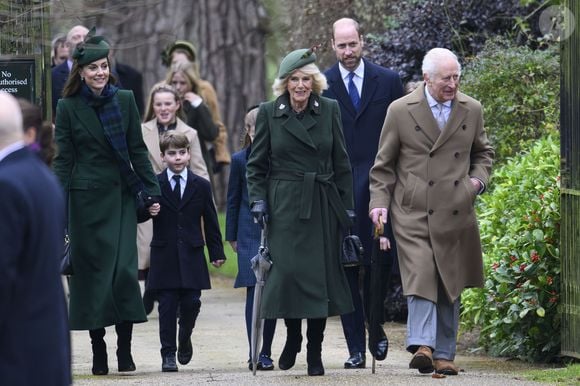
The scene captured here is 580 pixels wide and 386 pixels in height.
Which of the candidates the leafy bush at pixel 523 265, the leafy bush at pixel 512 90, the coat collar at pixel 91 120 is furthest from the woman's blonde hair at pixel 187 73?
the coat collar at pixel 91 120

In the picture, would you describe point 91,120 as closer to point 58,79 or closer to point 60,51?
point 58,79

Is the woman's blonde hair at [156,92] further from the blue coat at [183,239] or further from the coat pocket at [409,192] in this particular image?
the coat pocket at [409,192]

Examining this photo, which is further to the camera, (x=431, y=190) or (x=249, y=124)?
(x=249, y=124)

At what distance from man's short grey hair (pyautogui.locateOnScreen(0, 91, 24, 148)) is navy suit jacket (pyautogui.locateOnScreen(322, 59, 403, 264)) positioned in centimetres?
497

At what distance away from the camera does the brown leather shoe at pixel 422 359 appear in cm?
921

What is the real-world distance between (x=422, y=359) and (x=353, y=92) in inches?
88.0

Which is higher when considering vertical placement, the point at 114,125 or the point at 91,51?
the point at 91,51

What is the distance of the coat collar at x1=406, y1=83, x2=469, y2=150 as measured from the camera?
30.9ft

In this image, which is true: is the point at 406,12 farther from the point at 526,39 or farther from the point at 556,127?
the point at 556,127

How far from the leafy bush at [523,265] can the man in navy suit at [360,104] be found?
96cm

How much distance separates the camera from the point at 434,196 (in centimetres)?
934

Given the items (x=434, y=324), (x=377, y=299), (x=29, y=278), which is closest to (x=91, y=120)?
(x=377, y=299)

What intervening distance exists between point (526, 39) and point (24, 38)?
18.0 feet

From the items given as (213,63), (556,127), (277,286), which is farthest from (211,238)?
(213,63)
